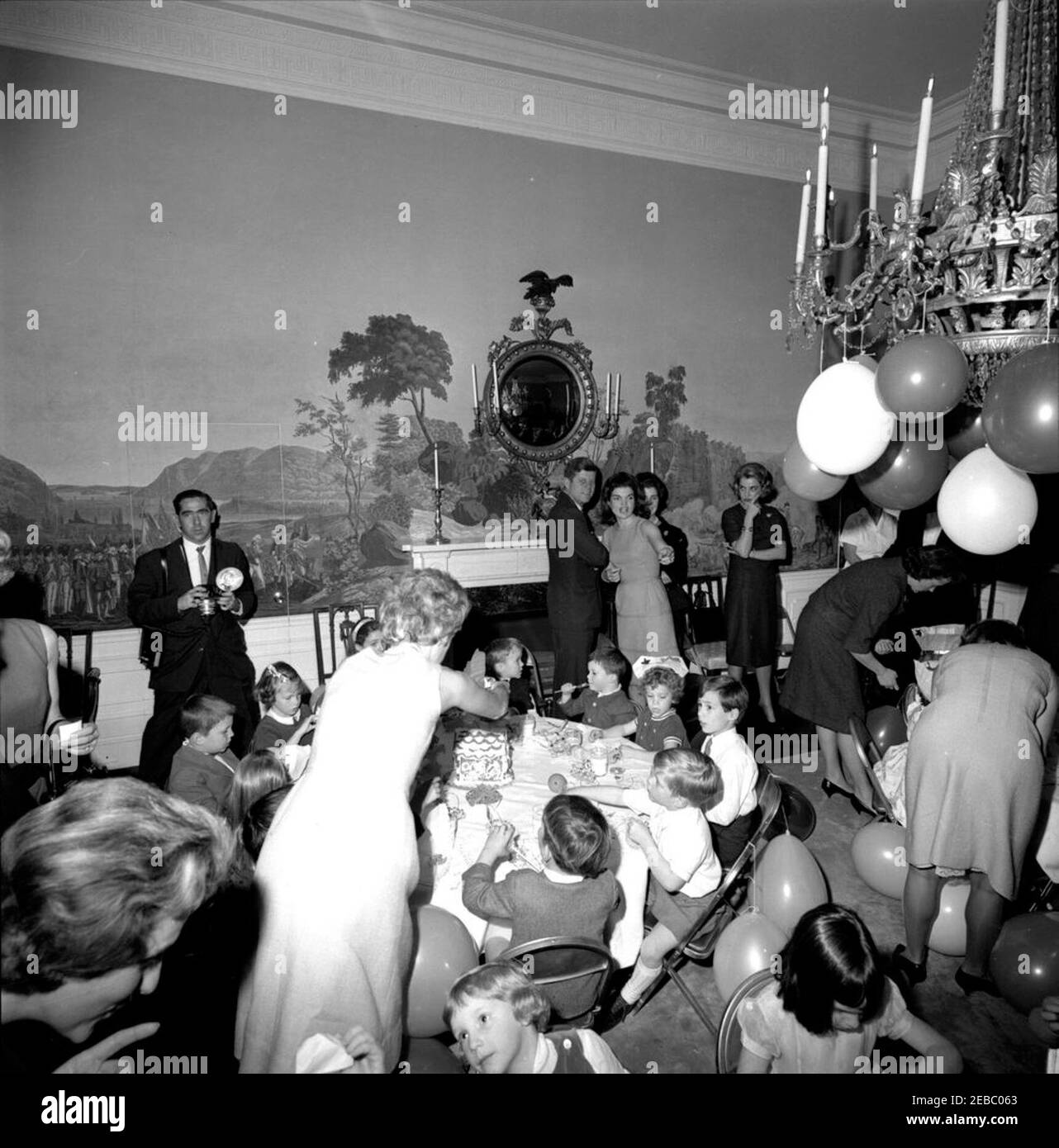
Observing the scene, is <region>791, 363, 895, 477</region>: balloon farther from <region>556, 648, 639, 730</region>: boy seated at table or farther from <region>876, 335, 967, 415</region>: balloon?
<region>556, 648, 639, 730</region>: boy seated at table

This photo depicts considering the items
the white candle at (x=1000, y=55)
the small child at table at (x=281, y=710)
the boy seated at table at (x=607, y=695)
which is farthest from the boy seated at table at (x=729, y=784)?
the white candle at (x=1000, y=55)

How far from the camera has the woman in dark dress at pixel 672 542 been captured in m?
6.99

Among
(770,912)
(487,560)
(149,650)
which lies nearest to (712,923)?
(770,912)

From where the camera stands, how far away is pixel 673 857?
2885mm

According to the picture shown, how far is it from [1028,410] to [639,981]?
2.52m

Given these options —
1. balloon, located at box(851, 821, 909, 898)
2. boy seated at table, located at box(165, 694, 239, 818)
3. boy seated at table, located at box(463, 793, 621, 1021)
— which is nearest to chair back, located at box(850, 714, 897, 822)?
balloon, located at box(851, 821, 909, 898)

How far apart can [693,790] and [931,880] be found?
121cm

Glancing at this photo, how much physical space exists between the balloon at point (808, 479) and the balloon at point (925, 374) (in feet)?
5.80

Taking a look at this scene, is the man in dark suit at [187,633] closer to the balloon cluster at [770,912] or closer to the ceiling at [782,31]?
the balloon cluster at [770,912]

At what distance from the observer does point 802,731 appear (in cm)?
623
